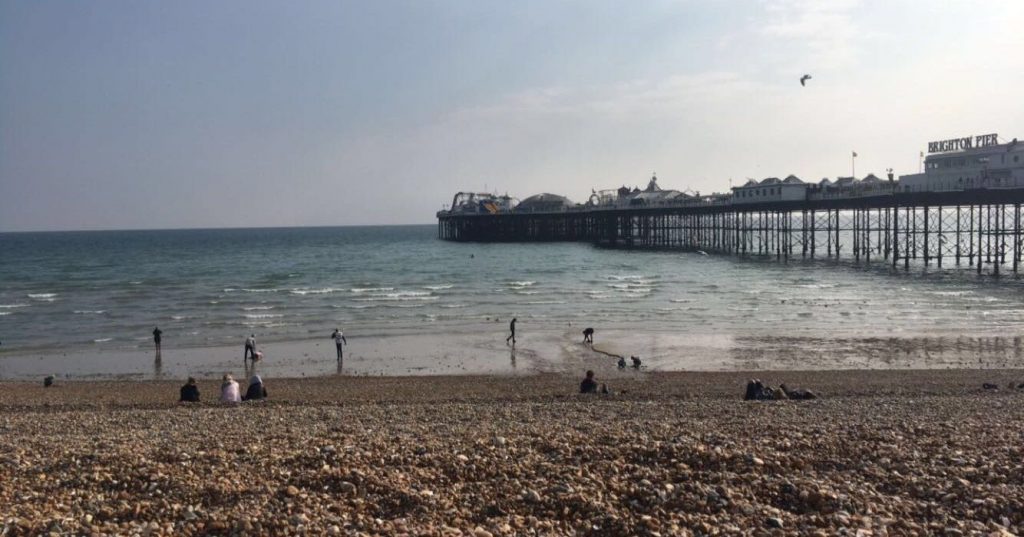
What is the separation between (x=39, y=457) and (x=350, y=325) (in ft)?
65.6

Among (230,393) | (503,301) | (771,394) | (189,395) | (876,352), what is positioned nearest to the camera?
(771,394)

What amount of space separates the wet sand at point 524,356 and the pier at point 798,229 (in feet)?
83.4

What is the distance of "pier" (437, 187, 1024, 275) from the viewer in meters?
47.1

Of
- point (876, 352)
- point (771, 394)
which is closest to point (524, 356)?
point (771, 394)

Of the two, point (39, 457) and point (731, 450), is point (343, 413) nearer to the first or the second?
point (39, 457)

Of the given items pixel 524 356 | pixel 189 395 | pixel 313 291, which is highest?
pixel 189 395

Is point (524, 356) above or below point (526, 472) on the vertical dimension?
below

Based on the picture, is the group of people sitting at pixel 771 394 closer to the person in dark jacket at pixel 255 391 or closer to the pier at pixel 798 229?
the person in dark jacket at pixel 255 391

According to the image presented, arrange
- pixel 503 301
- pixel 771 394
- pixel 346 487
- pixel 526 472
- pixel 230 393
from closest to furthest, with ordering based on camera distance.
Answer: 1. pixel 346 487
2. pixel 526 472
3. pixel 771 394
4. pixel 230 393
5. pixel 503 301

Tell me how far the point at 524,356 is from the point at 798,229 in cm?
4919

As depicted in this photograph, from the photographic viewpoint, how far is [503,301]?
35.5 metres

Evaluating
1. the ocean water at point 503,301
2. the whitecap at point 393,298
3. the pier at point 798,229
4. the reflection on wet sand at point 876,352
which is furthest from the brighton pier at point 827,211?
the whitecap at point 393,298

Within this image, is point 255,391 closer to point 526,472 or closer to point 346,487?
point 346,487

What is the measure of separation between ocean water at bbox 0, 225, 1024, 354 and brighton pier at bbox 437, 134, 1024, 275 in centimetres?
411
